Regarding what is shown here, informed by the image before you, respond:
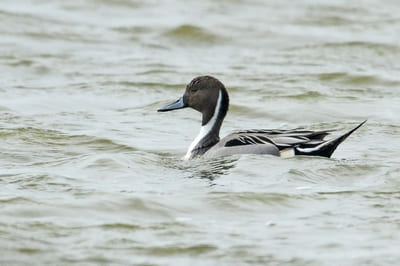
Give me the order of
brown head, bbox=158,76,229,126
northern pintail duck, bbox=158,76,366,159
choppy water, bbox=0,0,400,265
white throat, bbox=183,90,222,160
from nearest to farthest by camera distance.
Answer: choppy water, bbox=0,0,400,265 → northern pintail duck, bbox=158,76,366,159 → white throat, bbox=183,90,222,160 → brown head, bbox=158,76,229,126

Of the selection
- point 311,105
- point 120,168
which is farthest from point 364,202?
point 311,105

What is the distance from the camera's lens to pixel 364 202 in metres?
9.38

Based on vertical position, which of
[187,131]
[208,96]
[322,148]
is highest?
[208,96]

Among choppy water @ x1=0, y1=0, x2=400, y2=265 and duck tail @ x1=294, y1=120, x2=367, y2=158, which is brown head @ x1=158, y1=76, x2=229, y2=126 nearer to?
choppy water @ x1=0, y1=0, x2=400, y2=265

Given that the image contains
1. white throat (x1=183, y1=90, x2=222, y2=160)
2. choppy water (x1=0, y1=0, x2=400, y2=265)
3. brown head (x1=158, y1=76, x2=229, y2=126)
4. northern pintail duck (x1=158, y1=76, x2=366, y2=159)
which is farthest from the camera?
brown head (x1=158, y1=76, x2=229, y2=126)

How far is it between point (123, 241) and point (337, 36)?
40.1ft

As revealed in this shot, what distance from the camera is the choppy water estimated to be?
8258 millimetres

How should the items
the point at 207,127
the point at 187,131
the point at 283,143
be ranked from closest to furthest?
the point at 283,143 → the point at 207,127 → the point at 187,131

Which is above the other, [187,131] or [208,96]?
[208,96]

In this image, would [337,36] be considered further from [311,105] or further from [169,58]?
[311,105]

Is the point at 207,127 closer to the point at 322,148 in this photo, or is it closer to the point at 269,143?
the point at 269,143

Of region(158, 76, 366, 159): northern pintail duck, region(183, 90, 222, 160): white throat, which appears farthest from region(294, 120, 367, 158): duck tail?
region(183, 90, 222, 160): white throat

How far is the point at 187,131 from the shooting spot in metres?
13.3

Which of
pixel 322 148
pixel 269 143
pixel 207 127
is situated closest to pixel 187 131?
pixel 207 127
